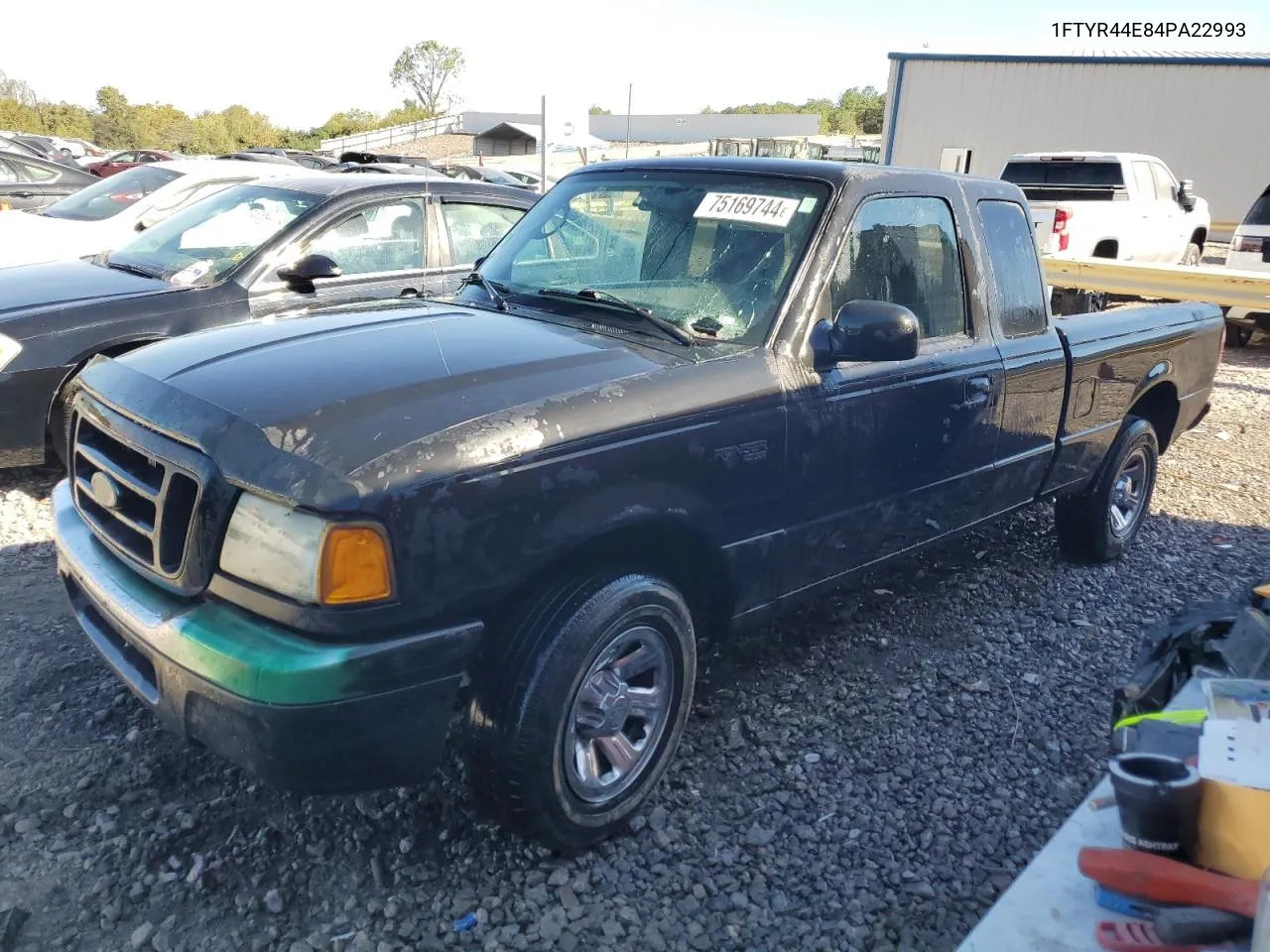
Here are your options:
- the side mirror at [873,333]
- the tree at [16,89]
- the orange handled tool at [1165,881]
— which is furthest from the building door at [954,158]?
the tree at [16,89]

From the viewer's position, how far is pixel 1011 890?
2020 mm

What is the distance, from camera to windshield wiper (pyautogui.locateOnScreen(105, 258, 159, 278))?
5531mm

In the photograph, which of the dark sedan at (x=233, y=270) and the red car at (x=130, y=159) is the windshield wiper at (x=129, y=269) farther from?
the red car at (x=130, y=159)

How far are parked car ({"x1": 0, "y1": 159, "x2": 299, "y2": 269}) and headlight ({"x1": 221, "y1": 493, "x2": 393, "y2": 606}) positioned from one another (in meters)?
5.28

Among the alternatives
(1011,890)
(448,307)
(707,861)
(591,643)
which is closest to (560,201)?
(448,307)

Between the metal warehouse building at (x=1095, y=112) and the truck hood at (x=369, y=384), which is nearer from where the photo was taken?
the truck hood at (x=369, y=384)

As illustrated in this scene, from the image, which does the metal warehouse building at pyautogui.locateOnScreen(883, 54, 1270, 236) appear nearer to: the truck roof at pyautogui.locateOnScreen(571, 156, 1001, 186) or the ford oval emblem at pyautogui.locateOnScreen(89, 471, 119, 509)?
the truck roof at pyautogui.locateOnScreen(571, 156, 1001, 186)

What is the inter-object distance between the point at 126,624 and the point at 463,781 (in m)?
1.08

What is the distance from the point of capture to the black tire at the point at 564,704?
246 cm

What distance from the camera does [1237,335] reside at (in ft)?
38.0

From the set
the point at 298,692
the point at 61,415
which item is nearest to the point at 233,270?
the point at 61,415

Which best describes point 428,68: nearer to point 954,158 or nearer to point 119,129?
point 119,129

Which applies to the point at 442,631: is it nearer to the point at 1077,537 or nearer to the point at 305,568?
the point at 305,568

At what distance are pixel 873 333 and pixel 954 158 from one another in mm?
24278
